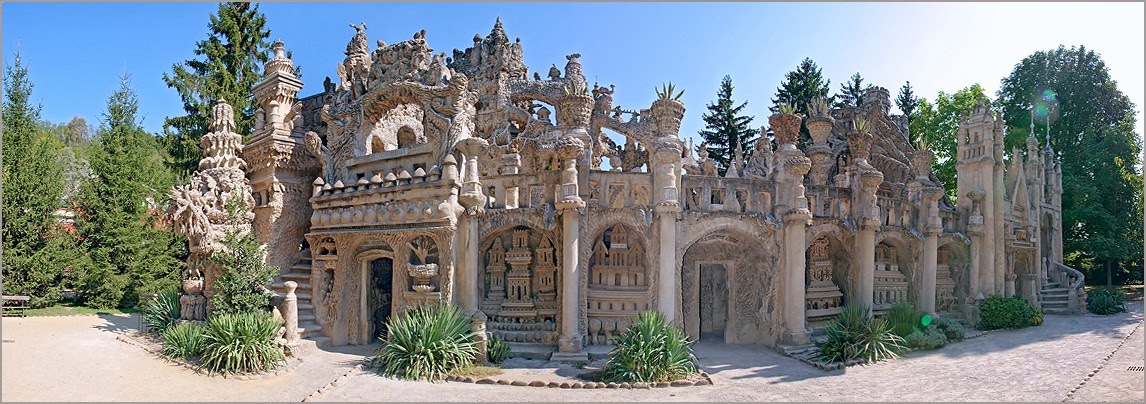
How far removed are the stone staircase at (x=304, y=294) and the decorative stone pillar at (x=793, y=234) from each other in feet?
38.4

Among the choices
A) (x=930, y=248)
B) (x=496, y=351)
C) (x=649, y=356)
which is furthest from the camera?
(x=930, y=248)

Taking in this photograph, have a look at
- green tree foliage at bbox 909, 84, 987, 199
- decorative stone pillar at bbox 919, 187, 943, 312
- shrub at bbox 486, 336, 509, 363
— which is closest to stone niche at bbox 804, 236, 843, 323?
decorative stone pillar at bbox 919, 187, 943, 312

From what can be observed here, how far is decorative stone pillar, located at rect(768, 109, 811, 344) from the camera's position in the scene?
49.6ft

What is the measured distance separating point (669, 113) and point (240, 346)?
416 inches

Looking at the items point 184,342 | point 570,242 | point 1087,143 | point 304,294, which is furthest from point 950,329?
point 1087,143

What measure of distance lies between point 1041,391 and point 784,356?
16.1ft

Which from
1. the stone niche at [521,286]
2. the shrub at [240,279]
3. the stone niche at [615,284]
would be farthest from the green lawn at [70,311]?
the stone niche at [615,284]

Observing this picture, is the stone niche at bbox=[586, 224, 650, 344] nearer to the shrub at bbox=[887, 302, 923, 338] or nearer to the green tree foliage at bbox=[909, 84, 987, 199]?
the shrub at bbox=[887, 302, 923, 338]

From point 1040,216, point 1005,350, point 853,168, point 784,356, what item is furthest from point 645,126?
point 1040,216

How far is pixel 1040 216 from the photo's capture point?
2564 cm

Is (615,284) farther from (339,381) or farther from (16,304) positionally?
(16,304)

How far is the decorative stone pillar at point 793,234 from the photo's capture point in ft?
49.6

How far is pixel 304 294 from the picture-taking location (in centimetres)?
1650

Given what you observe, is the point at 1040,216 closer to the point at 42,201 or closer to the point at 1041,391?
the point at 1041,391
